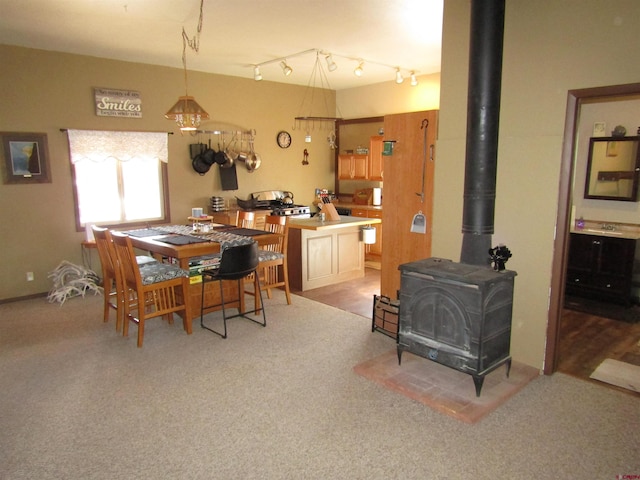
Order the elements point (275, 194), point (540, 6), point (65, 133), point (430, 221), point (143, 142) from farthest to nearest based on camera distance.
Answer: point (275, 194) → point (143, 142) → point (65, 133) → point (430, 221) → point (540, 6)

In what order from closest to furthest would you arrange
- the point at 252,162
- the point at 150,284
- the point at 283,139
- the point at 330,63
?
the point at 150,284
the point at 330,63
the point at 252,162
the point at 283,139

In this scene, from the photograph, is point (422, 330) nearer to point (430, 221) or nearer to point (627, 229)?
point (430, 221)

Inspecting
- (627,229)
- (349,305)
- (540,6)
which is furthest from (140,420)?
(627,229)

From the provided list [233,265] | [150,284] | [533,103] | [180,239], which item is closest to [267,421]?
[233,265]

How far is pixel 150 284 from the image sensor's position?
3684 mm

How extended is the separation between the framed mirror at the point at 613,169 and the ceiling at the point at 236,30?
6.89 feet

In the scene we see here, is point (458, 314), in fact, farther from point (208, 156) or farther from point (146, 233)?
point (208, 156)

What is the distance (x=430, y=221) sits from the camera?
3832mm

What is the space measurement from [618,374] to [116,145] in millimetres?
5616

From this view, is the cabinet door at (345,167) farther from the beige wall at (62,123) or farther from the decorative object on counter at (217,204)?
the decorative object on counter at (217,204)

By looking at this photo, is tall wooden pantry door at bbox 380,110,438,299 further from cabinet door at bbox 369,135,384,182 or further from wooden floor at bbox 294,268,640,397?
cabinet door at bbox 369,135,384,182

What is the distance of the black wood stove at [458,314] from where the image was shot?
2.63 metres

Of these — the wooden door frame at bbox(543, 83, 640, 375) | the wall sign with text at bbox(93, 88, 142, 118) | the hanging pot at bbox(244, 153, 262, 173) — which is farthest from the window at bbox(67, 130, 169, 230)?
the wooden door frame at bbox(543, 83, 640, 375)

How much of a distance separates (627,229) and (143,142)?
567 cm
